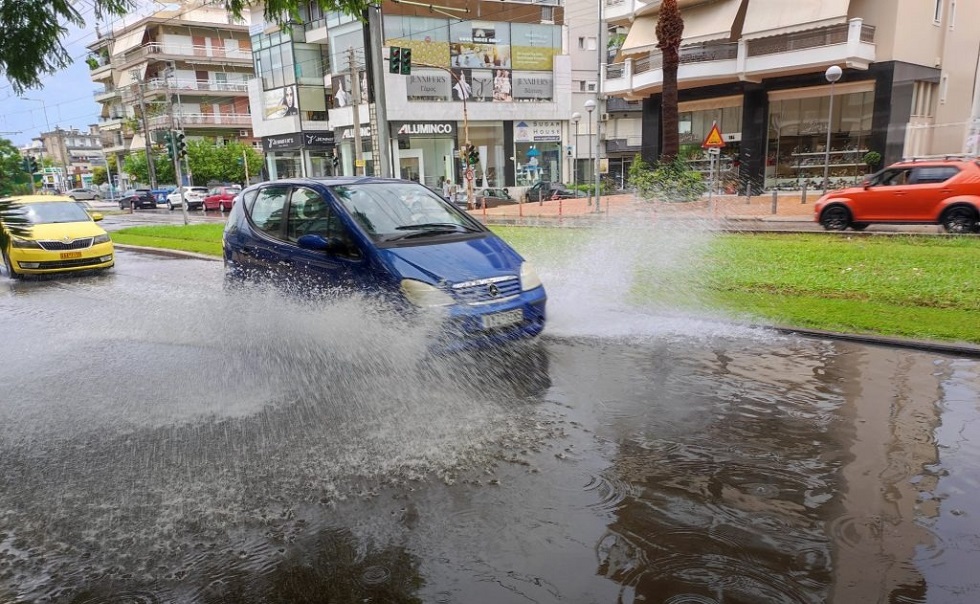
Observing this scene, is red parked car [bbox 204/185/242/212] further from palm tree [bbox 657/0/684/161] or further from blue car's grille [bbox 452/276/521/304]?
blue car's grille [bbox 452/276/521/304]

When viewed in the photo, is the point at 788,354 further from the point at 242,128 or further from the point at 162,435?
the point at 242,128

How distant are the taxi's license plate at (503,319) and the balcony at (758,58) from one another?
25058mm

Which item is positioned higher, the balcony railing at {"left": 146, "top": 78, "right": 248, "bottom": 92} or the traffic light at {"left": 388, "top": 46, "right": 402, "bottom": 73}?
the balcony railing at {"left": 146, "top": 78, "right": 248, "bottom": 92}

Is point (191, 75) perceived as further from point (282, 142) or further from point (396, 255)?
point (396, 255)

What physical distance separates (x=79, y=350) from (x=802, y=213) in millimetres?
20481

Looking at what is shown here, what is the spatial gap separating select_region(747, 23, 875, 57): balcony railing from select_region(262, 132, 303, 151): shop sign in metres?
30.6

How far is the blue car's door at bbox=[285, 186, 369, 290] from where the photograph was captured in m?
6.12

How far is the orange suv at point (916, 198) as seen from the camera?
1400 cm

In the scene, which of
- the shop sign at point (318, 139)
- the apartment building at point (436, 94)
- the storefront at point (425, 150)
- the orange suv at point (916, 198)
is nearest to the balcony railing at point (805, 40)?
the orange suv at point (916, 198)

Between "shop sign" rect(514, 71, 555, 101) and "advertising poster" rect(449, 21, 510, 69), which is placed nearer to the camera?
"advertising poster" rect(449, 21, 510, 69)

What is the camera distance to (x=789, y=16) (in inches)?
1016

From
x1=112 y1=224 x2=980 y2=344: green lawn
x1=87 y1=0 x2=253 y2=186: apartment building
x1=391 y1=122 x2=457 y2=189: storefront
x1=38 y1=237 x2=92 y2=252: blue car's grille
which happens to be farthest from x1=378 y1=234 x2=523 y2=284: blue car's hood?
x1=87 y1=0 x2=253 y2=186: apartment building

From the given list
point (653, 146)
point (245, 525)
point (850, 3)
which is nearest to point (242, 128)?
point (653, 146)

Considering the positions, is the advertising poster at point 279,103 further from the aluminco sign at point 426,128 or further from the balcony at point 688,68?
the balcony at point 688,68
